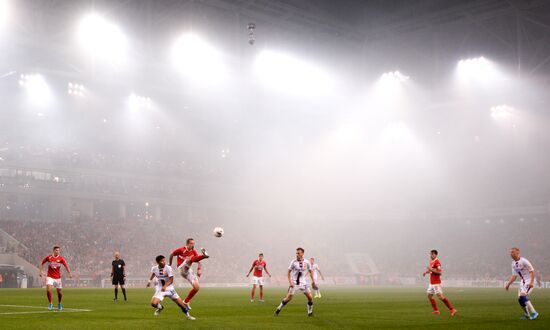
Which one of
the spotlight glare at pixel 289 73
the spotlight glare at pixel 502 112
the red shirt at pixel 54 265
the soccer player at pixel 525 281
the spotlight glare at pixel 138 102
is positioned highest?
the spotlight glare at pixel 289 73

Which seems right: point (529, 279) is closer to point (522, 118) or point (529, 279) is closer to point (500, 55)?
point (500, 55)

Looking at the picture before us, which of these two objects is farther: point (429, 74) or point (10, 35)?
point (429, 74)

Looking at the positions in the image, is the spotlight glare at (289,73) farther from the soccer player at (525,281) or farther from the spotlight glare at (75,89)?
the soccer player at (525,281)

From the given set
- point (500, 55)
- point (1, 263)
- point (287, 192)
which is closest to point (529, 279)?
point (1, 263)

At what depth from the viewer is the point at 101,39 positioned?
6256 cm

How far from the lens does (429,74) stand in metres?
79.0

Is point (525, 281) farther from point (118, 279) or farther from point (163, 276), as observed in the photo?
point (118, 279)

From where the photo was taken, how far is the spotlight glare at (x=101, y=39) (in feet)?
197

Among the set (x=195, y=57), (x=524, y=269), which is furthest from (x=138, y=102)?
(x=524, y=269)

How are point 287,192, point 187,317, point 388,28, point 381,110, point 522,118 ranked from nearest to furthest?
point 187,317
point 388,28
point 522,118
point 381,110
point 287,192

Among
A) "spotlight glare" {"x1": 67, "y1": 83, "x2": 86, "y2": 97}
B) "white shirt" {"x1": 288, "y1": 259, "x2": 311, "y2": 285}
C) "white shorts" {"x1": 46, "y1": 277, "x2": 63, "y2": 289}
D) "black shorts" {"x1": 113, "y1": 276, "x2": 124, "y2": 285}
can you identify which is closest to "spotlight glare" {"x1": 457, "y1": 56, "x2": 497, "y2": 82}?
"spotlight glare" {"x1": 67, "y1": 83, "x2": 86, "y2": 97}

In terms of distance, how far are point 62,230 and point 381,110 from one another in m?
45.6

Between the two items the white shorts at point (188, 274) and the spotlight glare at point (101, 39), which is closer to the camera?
the white shorts at point (188, 274)

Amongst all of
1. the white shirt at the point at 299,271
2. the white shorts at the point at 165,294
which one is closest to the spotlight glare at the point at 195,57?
the white shirt at the point at 299,271
